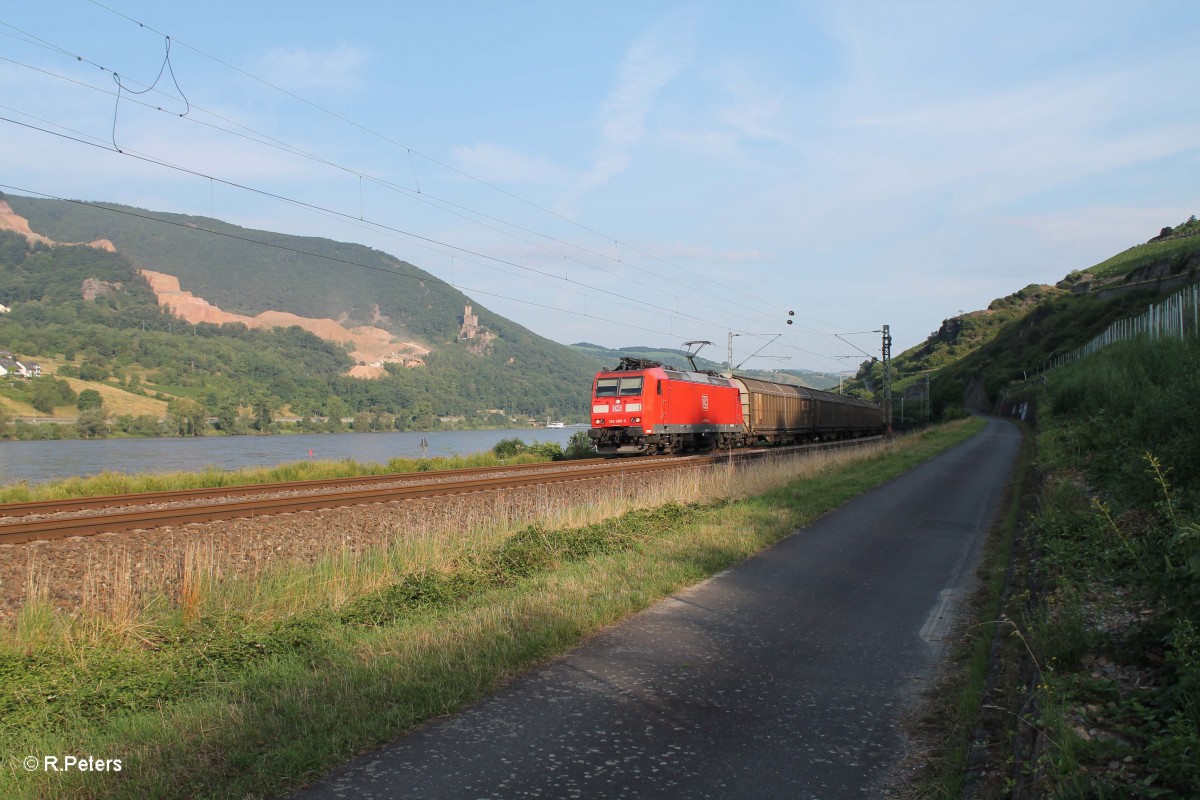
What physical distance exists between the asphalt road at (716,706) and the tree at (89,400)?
9092cm

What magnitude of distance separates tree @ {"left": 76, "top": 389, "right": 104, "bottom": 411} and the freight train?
73.0 m

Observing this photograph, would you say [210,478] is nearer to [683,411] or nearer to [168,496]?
[168,496]

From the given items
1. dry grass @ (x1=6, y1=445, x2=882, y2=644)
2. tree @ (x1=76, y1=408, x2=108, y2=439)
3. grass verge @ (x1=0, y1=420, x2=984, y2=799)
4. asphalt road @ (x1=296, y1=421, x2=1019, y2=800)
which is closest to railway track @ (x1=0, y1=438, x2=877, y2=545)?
dry grass @ (x1=6, y1=445, x2=882, y2=644)

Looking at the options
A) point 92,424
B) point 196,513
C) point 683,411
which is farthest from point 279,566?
point 92,424

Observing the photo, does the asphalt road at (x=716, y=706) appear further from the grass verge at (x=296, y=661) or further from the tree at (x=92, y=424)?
the tree at (x=92, y=424)

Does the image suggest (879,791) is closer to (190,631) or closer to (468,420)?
(190,631)

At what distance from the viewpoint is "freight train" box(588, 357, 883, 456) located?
2909 cm

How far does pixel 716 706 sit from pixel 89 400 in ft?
319

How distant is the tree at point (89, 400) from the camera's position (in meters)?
82.6

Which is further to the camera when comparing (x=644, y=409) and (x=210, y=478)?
(x=644, y=409)

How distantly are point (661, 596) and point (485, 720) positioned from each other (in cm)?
356

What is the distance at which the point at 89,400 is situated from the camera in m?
84.6

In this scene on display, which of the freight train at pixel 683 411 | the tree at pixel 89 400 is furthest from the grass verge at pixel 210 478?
the tree at pixel 89 400

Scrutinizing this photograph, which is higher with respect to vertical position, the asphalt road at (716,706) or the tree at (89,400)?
the tree at (89,400)
